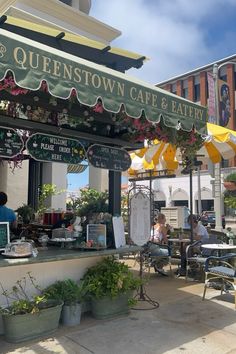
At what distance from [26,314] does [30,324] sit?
170mm

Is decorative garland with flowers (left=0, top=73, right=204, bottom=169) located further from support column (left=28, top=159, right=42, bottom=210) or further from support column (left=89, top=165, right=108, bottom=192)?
support column (left=89, top=165, right=108, bottom=192)

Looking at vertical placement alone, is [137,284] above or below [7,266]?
below

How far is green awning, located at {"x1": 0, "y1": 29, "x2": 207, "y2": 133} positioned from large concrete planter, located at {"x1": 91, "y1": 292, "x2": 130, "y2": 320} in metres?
2.54

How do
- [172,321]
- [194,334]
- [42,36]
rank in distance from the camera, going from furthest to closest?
[42,36]
[172,321]
[194,334]

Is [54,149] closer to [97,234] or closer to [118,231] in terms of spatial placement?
[97,234]

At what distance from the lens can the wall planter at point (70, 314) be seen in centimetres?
491

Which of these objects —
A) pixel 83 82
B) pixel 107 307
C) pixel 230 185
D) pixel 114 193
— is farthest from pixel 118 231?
pixel 230 185

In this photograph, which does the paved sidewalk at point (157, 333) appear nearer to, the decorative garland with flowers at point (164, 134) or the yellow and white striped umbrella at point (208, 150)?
the decorative garland with flowers at point (164, 134)

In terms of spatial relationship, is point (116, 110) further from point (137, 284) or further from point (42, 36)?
point (137, 284)

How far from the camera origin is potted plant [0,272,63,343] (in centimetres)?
431

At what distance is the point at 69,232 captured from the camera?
5816 mm

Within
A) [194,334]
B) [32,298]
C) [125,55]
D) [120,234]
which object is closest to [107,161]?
[120,234]

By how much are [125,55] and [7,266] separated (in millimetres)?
3897

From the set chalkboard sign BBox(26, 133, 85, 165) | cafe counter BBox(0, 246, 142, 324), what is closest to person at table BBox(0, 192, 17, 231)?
cafe counter BBox(0, 246, 142, 324)
